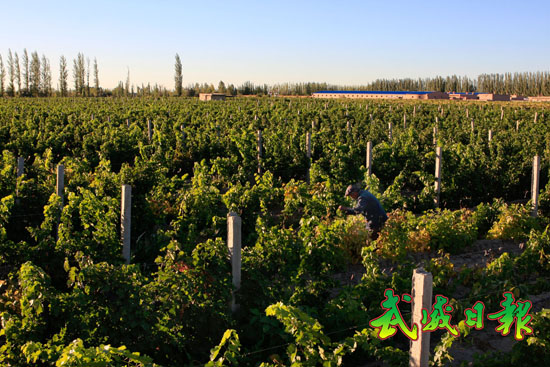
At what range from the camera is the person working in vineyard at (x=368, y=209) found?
870 centimetres

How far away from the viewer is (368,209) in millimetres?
8758

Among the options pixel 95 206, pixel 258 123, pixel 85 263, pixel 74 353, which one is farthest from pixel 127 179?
pixel 258 123

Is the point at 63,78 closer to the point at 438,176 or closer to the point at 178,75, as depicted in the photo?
the point at 178,75

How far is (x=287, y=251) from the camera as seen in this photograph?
5.82 meters

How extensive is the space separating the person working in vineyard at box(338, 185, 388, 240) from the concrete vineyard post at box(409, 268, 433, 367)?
4.73 m

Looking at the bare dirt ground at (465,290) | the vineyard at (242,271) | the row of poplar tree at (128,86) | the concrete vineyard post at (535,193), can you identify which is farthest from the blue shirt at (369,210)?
the row of poplar tree at (128,86)

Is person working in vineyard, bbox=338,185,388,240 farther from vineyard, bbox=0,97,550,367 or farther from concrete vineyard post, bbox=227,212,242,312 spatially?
→ concrete vineyard post, bbox=227,212,242,312

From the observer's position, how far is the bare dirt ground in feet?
18.3

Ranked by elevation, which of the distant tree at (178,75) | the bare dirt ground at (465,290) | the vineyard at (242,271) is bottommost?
the bare dirt ground at (465,290)

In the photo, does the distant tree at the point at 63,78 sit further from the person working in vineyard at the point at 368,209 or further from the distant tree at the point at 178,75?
the person working in vineyard at the point at 368,209

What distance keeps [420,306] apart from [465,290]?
12.0ft

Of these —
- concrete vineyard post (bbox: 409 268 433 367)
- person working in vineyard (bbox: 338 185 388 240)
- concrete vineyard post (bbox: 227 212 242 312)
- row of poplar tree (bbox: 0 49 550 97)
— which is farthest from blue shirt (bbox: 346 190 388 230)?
row of poplar tree (bbox: 0 49 550 97)

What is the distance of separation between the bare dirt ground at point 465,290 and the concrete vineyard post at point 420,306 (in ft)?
3.05

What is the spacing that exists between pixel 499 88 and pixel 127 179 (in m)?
123
